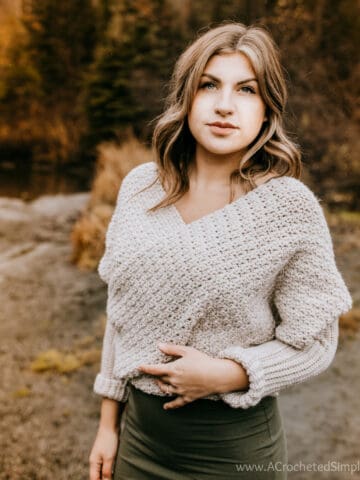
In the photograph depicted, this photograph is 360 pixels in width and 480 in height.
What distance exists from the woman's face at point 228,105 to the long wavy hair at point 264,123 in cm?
2

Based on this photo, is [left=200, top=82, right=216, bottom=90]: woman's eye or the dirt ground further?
the dirt ground

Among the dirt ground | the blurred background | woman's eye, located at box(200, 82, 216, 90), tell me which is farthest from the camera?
the blurred background

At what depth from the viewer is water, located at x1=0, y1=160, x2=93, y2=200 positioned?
10186mm

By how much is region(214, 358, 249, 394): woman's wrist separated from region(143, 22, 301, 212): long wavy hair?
46cm

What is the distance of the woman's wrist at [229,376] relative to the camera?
1.29 meters

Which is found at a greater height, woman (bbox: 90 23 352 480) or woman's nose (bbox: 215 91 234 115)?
woman's nose (bbox: 215 91 234 115)

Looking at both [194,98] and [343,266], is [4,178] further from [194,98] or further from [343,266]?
[194,98]

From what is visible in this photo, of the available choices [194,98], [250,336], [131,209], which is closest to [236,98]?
[194,98]

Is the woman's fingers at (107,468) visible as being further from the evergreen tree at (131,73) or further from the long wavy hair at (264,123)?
the evergreen tree at (131,73)

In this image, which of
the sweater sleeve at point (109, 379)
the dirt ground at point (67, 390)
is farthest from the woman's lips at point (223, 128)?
the dirt ground at point (67, 390)

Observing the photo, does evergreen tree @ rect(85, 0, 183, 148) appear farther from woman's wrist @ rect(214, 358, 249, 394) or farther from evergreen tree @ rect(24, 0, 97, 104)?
woman's wrist @ rect(214, 358, 249, 394)

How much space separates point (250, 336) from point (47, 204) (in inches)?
326

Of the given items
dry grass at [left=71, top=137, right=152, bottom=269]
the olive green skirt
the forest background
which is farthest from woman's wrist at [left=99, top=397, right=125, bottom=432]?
the forest background

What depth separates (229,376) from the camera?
1.30 m
